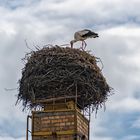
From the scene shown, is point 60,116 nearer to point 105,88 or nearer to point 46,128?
point 46,128

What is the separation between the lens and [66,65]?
12062 millimetres

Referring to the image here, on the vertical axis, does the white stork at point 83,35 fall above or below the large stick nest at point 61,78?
above

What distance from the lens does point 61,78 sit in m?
11.9

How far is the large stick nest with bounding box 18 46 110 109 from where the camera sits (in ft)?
39.2

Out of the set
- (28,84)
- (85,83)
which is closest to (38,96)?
(28,84)

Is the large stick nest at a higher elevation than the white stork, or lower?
lower

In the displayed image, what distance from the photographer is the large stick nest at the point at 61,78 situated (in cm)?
1194

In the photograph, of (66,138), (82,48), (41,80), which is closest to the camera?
(66,138)

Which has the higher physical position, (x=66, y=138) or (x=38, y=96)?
(x=38, y=96)

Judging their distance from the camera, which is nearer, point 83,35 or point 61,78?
point 61,78

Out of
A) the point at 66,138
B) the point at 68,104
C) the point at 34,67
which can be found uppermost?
the point at 34,67

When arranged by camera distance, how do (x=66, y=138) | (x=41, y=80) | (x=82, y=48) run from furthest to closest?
(x=82, y=48) → (x=41, y=80) → (x=66, y=138)

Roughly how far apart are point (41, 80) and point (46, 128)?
48.0 inches

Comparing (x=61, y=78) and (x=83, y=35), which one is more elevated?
(x=83, y=35)
